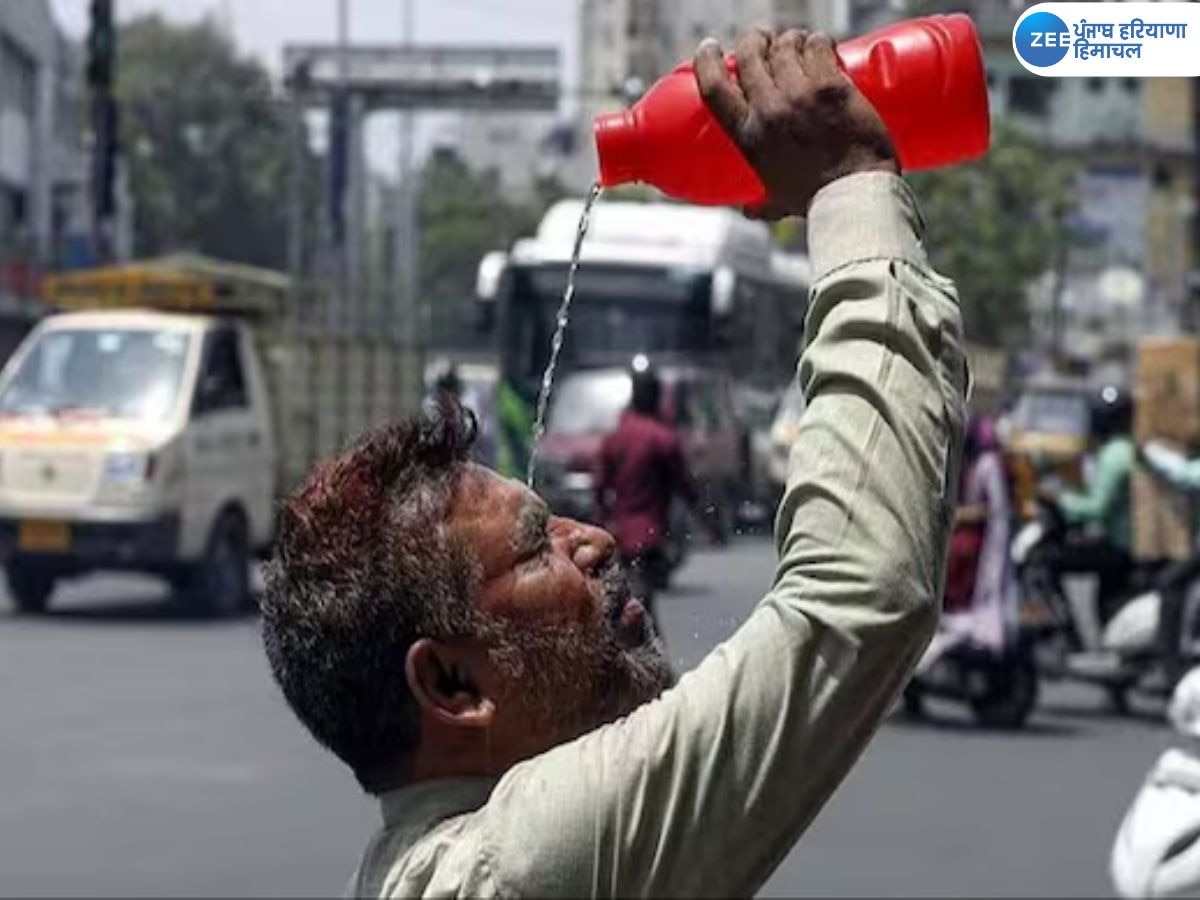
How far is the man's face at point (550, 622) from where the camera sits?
218cm

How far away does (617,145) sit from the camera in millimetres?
2352

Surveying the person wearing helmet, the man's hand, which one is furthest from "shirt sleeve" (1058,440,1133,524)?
the man's hand

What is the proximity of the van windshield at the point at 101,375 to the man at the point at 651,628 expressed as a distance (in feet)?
53.6

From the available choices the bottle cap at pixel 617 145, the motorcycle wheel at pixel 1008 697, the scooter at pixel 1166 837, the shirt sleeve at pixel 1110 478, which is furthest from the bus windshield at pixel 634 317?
the bottle cap at pixel 617 145

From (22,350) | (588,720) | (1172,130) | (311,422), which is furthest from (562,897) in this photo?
(1172,130)

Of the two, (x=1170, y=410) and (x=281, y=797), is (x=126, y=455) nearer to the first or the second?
(x=1170, y=410)

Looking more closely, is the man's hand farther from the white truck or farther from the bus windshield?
the bus windshield

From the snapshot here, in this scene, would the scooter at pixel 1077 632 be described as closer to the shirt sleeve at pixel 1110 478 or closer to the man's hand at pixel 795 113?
the shirt sleeve at pixel 1110 478

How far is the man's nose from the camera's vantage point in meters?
2.21

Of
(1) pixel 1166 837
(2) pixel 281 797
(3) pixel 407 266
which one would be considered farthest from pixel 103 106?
(1) pixel 1166 837

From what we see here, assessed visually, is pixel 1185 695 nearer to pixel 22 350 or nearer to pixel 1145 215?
pixel 22 350

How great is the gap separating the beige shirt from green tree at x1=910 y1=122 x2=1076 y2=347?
43.4 metres

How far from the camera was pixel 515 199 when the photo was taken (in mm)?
34344

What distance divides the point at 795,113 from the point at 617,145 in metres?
0.31
